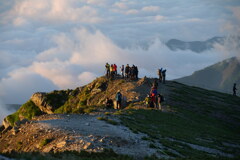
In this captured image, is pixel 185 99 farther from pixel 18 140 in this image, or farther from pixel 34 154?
pixel 34 154

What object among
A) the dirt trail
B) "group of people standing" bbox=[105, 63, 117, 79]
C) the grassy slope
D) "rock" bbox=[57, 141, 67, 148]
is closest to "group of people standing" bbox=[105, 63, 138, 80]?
"group of people standing" bbox=[105, 63, 117, 79]

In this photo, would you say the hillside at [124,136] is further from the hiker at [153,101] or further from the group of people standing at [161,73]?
the group of people standing at [161,73]

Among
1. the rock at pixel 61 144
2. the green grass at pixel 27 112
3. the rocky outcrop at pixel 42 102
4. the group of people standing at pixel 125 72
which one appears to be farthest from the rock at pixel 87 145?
the green grass at pixel 27 112

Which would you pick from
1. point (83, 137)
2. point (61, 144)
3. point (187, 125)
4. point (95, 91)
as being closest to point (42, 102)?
point (95, 91)

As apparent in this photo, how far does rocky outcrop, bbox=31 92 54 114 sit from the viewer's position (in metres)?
80.4

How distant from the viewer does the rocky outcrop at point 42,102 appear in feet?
264

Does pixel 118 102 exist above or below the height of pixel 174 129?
above

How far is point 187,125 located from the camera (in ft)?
133

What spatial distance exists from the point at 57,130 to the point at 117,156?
8197 millimetres

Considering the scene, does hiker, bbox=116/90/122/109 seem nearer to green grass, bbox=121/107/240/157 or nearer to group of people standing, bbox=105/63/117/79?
green grass, bbox=121/107/240/157

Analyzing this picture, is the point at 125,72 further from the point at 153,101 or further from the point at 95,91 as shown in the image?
the point at 153,101

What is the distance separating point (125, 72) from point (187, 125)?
3300 cm

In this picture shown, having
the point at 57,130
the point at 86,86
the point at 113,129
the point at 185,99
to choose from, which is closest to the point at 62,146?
the point at 57,130

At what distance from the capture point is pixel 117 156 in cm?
1916
